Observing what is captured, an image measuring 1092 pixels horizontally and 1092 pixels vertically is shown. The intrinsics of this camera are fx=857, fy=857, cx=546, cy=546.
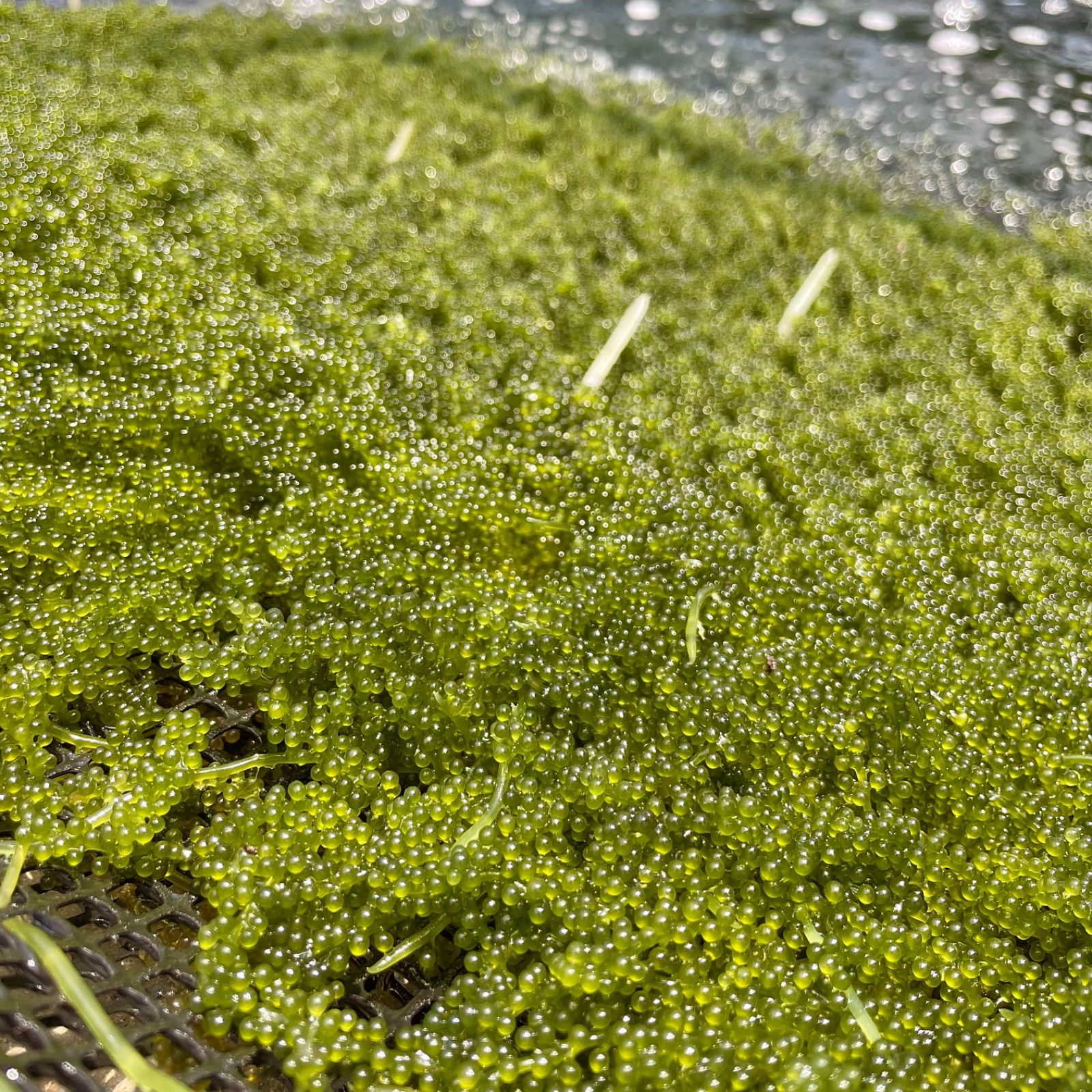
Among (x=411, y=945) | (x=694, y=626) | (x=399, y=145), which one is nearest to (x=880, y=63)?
(x=399, y=145)

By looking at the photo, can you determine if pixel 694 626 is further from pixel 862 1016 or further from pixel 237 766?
pixel 237 766

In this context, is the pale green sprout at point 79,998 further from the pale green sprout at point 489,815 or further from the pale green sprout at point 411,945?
the pale green sprout at point 489,815

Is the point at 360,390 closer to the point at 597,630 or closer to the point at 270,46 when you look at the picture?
the point at 597,630

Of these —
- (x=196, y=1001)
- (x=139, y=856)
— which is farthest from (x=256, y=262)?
(x=196, y=1001)

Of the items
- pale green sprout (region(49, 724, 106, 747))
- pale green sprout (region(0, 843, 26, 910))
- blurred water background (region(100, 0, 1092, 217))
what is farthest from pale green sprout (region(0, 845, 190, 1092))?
blurred water background (region(100, 0, 1092, 217))

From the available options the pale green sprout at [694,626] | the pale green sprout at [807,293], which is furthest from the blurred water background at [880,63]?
the pale green sprout at [694,626]

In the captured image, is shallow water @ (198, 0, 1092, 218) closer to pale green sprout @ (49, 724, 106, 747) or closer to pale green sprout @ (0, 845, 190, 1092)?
pale green sprout @ (49, 724, 106, 747)
